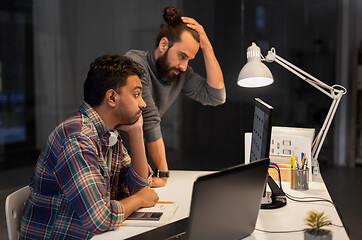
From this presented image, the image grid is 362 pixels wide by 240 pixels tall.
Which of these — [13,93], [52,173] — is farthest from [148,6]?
[52,173]

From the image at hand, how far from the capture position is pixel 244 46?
491cm

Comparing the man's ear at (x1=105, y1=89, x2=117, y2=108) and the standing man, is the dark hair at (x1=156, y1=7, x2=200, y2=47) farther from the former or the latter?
the man's ear at (x1=105, y1=89, x2=117, y2=108)

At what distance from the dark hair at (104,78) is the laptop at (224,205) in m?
0.54

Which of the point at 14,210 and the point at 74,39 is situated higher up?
the point at 74,39

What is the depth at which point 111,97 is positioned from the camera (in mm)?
1664

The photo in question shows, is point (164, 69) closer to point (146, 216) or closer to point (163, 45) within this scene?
point (163, 45)

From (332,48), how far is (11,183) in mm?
4220

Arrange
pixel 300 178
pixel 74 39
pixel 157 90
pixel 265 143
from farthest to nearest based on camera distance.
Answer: pixel 74 39 < pixel 157 90 < pixel 300 178 < pixel 265 143

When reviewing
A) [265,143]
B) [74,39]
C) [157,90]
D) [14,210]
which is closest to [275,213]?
[265,143]

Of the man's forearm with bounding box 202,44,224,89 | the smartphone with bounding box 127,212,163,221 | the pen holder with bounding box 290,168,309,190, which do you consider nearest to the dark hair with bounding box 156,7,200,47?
the man's forearm with bounding box 202,44,224,89

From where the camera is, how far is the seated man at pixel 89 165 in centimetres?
144

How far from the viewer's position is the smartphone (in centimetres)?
159

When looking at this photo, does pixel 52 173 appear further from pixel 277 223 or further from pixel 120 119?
pixel 277 223

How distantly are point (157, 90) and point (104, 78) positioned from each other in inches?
32.6
